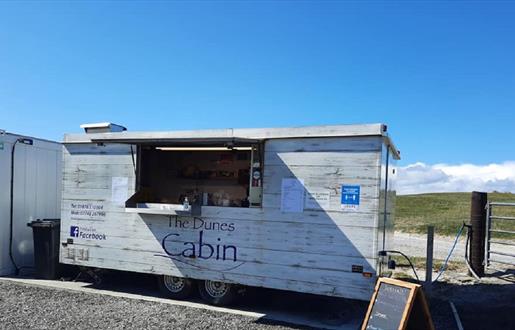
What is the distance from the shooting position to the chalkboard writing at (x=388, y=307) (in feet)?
16.1

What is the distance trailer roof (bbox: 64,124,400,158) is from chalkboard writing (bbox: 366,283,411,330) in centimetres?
197

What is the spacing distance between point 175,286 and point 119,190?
6.07 ft

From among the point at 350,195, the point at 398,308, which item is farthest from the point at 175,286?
the point at 398,308

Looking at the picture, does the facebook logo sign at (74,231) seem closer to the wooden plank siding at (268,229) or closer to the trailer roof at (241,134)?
the wooden plank siding at (268,229)

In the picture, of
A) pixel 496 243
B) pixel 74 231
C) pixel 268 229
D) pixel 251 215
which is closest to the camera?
pixel 268 229

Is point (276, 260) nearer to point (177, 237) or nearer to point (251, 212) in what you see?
point (251, 212)

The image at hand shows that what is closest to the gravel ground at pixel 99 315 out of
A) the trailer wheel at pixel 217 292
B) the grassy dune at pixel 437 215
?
the trailer wheel at pixel 217 292

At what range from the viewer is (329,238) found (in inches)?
246

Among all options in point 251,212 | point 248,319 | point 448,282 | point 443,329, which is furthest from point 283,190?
point 448,282

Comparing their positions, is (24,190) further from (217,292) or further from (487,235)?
(487,235)

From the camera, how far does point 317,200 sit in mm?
6383

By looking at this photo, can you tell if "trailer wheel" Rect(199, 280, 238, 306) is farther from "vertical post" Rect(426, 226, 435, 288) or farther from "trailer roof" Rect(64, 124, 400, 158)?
"vertical post" Rect(426, 226, 435, 288)

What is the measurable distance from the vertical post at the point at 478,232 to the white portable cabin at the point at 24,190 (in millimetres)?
9084

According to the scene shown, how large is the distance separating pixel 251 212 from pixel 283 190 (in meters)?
0.59
